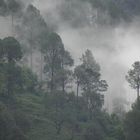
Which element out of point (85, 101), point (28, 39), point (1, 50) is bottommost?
point (85, 101)

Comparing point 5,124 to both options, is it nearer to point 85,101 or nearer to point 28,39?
point 85,101

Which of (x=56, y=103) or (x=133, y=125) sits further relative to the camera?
(x=56, y=103)

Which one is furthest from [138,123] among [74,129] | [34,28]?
[34,28]

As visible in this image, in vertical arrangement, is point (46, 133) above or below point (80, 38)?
below

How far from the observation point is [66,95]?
365 ft

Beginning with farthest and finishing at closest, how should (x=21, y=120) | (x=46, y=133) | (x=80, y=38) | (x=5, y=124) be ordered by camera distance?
(x=80, y=38), (x=46, y=133), (x=21, y=120), (x=5, y=124)

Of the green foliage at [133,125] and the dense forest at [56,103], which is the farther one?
the dense forest at [56,103]

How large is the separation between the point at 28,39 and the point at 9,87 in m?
36.9

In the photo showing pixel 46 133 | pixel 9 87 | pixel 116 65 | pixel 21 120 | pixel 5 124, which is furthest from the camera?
pixel 116 65

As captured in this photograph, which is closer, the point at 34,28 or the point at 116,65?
the point at 34,28

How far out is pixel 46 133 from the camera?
103m

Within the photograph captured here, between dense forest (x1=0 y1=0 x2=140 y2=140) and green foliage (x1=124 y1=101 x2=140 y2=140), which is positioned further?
dense forest (x1=0 y1=0 x2=140 y2=140)

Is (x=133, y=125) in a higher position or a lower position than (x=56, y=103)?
lower

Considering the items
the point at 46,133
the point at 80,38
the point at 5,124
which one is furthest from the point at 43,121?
the point at 80,38
